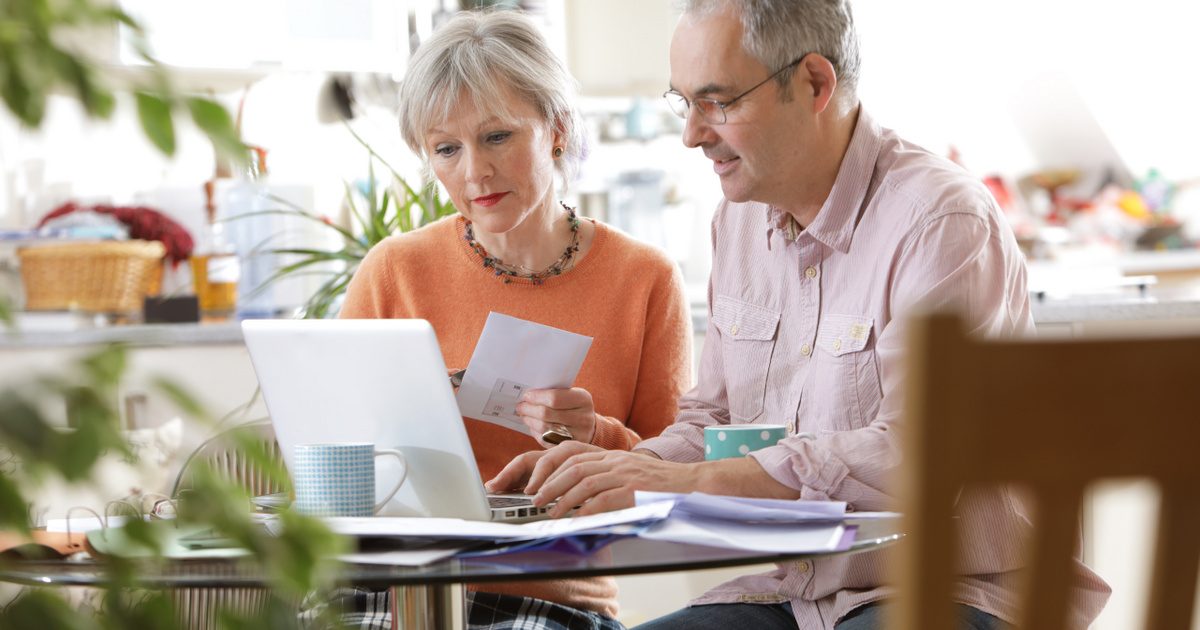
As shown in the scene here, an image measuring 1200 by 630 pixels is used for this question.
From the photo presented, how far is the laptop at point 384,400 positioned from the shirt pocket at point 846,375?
0.41 meters

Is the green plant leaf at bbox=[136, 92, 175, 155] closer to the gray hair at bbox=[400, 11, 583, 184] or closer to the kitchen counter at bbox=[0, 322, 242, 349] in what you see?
the gray hair at bbox=[400, 11, 583, 184]

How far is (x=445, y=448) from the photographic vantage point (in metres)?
1.31

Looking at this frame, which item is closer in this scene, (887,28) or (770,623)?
(770,623)

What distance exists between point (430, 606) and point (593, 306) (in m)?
0.84

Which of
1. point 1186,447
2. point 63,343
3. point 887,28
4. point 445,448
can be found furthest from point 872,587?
point 887,28

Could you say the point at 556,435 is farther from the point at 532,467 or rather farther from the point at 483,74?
the point at 483,74

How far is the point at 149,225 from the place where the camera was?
3.79m

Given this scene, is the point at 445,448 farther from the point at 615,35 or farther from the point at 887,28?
the point at 887,28

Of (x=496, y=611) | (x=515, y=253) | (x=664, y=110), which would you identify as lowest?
Answer: (x=496, y=611)

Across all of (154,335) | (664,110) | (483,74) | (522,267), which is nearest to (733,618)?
(522,267)

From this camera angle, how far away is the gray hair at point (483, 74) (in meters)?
1.93

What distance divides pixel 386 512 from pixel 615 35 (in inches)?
135

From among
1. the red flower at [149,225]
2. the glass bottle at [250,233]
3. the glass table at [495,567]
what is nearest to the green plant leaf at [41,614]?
the glass table at [495,567]

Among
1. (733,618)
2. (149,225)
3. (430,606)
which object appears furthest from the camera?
(149,225)
